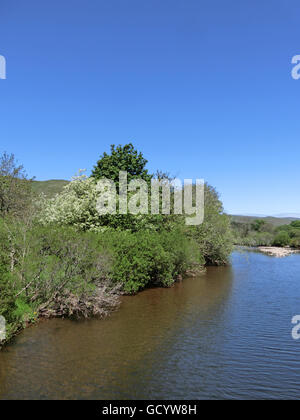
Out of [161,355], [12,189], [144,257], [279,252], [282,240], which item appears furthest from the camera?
[282,240]

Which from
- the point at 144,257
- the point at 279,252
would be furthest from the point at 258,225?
the point at 144,257

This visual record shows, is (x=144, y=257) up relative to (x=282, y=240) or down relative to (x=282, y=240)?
up

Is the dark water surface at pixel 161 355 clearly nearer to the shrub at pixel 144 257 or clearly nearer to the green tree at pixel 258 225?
the shrub at pixel 144 257

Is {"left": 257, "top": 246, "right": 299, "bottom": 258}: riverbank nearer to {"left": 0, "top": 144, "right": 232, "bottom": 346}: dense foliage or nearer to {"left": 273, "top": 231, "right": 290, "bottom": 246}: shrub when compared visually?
{"left": 273, "top": 231, "right": 290, "bottom": 246}: shrub

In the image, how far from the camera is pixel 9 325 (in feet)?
30.1

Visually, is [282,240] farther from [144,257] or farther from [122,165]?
[144,257]

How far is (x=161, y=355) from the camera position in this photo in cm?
920

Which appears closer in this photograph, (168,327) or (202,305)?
(168,327)

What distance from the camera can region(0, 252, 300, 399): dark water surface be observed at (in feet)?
23.9

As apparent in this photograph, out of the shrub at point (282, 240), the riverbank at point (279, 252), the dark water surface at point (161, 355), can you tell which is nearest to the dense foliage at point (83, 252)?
the dark water surface at point (161, 355)

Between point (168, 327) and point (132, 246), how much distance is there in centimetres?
579

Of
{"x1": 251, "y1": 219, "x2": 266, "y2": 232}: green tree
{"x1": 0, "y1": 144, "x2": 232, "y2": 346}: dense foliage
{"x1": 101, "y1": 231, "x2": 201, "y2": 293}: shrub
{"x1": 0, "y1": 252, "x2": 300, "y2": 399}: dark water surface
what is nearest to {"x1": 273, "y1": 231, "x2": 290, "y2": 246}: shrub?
{"x1": 251, "y1": 219, "x2": 266, "y2": 232}: green tree
